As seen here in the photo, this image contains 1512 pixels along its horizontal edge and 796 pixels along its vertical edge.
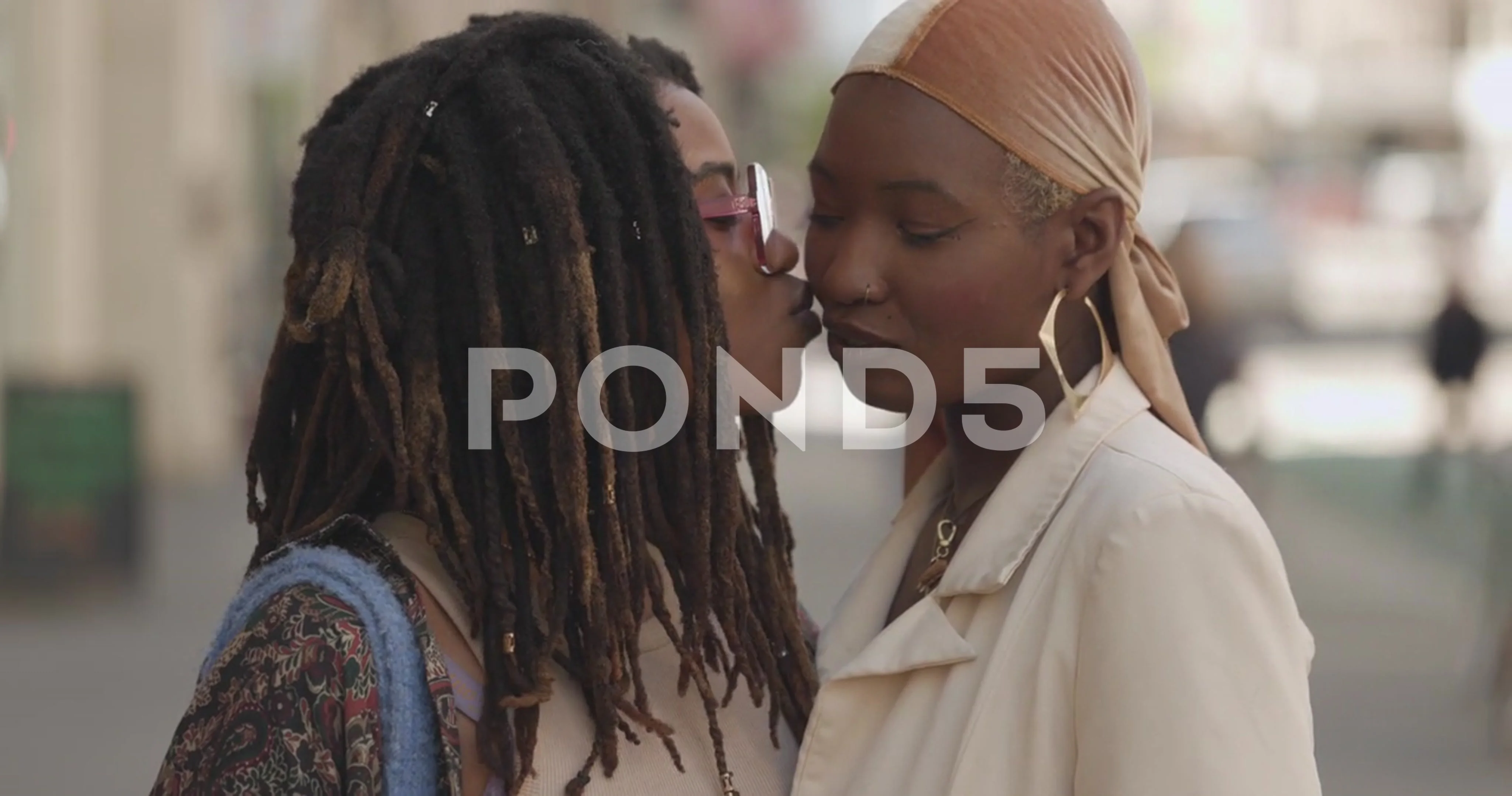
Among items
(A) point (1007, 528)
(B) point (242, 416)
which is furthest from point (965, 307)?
(B) point (242, 416)

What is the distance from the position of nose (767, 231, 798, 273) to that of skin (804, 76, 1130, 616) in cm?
10

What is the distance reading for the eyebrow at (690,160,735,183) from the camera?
247 cm

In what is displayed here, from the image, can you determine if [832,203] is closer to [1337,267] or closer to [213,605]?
[213,605]

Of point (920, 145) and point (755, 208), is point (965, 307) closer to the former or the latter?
point (920, 145)

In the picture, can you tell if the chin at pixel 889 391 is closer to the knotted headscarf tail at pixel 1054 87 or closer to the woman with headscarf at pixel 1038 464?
the woman with headscarf at pixel 1038 464

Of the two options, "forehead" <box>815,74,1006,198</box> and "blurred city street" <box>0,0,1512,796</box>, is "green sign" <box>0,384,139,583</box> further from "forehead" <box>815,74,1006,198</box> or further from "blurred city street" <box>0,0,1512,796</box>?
"forehead" <box>815,74,1006,198</box>

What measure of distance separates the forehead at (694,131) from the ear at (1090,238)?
0.51m

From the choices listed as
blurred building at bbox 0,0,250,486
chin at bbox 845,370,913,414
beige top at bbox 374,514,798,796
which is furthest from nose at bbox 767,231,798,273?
blurred building at bbox 0,0,250,486

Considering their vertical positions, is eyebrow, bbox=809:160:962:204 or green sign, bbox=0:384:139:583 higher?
eyebrow, bbox=809:160:962:204

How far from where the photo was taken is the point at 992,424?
8.11ft

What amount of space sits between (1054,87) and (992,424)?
0.48 meters

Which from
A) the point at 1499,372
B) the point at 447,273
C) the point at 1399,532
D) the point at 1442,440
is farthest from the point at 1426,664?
the point at 1499,372

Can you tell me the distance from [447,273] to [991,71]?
0.75 m

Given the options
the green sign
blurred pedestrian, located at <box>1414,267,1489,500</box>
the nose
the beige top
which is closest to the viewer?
the beige top
